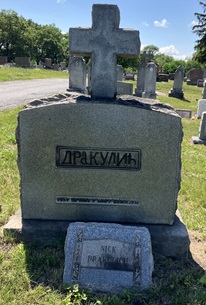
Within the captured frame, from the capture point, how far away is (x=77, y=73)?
1335 centimetres

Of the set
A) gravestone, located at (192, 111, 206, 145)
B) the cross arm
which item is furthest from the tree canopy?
the cross arm

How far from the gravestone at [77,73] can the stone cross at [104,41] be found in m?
10.5

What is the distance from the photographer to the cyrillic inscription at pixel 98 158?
2.96 meters

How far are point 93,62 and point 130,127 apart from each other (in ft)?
2.33

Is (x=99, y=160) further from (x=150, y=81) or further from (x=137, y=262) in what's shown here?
(x=150, y=81)

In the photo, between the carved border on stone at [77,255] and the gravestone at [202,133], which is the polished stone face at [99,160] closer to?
the carved border on stone at [77,255]

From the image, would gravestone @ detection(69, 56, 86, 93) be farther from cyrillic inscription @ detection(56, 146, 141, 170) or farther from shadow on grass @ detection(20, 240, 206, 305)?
shadow on grass @ detection(20, 240, 206, 305)

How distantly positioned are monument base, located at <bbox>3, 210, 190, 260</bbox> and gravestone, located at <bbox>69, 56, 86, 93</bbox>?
10790 mm

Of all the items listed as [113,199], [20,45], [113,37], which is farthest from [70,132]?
[20,45]

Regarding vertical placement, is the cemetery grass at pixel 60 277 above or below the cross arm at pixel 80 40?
below

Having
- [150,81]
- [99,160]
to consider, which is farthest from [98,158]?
[150,81]

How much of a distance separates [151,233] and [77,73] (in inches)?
440

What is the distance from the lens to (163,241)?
9.85 ft

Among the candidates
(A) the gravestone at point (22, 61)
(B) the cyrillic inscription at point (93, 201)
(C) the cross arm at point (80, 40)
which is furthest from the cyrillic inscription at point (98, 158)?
(A) the gravestone at point (22, 61)
